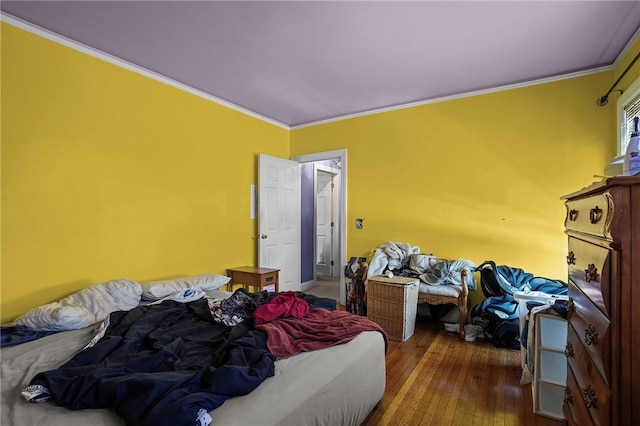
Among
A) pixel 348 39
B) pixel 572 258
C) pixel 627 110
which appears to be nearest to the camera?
pixel 572 258

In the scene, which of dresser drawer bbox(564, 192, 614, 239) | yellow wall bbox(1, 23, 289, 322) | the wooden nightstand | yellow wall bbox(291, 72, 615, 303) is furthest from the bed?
yellow wall bbox(291, 72, 615, 303)

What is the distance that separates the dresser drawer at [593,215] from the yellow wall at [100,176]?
3.25 meters

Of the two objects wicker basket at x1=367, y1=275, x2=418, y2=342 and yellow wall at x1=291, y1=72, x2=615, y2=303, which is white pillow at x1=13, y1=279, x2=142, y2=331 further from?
yellow wall at x1=291, y1=72, x2=615, y2=303

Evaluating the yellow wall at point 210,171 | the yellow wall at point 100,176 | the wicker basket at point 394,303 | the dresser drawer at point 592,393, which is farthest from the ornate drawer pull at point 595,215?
the yellow wall at point 100,176

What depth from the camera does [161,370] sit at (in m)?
1.42

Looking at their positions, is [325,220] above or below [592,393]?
above

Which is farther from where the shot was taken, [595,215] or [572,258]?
[572,258]

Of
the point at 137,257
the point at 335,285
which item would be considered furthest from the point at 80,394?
the point at 335,285

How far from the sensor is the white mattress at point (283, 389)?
1164 mm

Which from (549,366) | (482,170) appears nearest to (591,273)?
(549,366)

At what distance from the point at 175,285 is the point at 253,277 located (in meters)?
0.96

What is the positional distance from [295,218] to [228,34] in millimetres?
2757

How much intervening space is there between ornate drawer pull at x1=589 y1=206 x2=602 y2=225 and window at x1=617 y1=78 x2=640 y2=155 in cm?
177

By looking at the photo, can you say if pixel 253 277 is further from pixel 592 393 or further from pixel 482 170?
pixel 592 393
